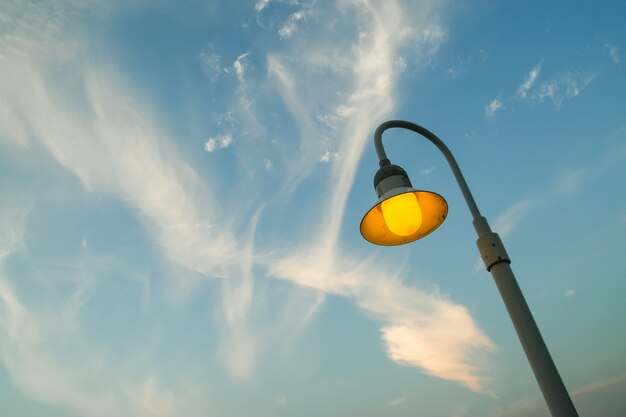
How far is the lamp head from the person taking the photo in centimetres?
386

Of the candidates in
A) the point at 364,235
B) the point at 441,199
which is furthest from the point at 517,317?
the point at 364,235

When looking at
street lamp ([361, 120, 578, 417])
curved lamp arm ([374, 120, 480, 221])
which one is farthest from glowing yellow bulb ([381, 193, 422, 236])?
curved lamp arm ([374, 120, 480, 221])

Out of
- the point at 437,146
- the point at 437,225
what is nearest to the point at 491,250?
the point at 437,225

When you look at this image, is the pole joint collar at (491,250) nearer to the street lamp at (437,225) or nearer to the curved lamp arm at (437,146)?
the street lamp at (437,225)

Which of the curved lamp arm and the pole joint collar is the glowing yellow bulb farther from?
the pole joint collar

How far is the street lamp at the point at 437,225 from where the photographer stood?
269 centimetres

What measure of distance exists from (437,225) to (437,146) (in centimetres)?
90

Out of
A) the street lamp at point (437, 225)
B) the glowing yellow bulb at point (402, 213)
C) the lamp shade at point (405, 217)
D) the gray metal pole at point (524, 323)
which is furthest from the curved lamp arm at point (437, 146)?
the glowing yellow bulb at point (402, 213)

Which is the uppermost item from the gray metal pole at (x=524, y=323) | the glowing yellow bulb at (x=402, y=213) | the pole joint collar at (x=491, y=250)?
the glowing yellow bulb at (x=402, y=213)

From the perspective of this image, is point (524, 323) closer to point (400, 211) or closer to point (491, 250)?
point (491, 250)

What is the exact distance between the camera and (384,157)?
4.30 m

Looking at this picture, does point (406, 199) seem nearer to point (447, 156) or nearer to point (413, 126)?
point (447, 156)

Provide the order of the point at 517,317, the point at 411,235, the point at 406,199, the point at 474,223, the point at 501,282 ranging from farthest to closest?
the point at 411,235
the point at 406,199
the point at 474,223
the point at 501,282
the point at 517,317

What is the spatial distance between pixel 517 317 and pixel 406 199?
1.50 meters
